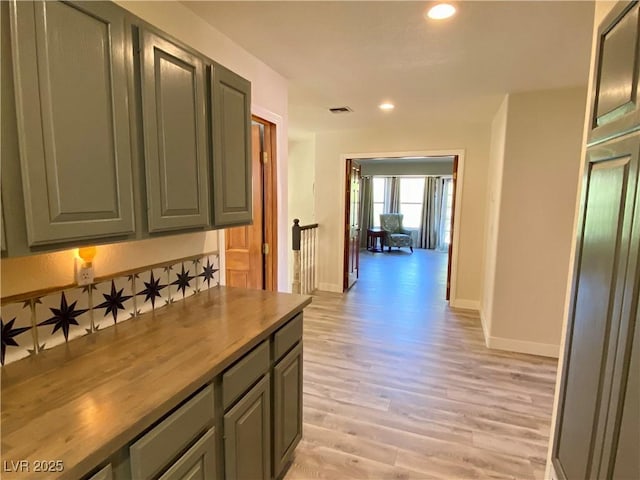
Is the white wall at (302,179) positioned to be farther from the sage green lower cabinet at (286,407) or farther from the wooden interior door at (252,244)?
the sage green lower cabinet at (286,407)

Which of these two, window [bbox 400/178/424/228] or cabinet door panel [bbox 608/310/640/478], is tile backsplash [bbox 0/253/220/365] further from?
window [bbox 400/178/424/228]

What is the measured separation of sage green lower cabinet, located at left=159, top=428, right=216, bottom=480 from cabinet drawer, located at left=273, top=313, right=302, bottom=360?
1.59ft

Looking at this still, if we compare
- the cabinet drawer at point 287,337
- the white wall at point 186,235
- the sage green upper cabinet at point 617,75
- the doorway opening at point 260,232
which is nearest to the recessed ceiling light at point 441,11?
the sage green upper cabinet at point 617,75

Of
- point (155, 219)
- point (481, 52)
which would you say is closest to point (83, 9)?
point (155, 219)

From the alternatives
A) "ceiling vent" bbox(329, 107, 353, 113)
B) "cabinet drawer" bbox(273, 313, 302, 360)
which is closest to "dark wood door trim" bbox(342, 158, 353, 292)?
"ceiling vent" bbox(329, 107, 353, 113)

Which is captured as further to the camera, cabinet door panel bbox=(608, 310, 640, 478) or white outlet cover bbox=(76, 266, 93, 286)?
white outlet cover bbox=(76, 266, 93, 286)

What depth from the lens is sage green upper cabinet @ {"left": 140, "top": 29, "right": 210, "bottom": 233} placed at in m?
1.28

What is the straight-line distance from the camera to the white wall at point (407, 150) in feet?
14.8

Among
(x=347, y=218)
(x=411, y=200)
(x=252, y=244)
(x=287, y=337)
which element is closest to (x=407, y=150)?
(x=347, y=218)

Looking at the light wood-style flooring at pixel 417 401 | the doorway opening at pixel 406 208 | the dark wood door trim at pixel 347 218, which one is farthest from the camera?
the doorway opening at pixel 406 208

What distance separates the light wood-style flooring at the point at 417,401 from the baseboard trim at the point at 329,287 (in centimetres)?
96

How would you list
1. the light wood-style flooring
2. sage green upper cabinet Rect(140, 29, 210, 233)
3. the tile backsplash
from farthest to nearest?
the light wood-style flooring < sage green upper cabinet Rect(140, 29, 210, 233) < the tile backsplash

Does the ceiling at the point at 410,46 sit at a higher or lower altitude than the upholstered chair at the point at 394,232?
higher

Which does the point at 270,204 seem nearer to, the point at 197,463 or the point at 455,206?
the point at 197,463
